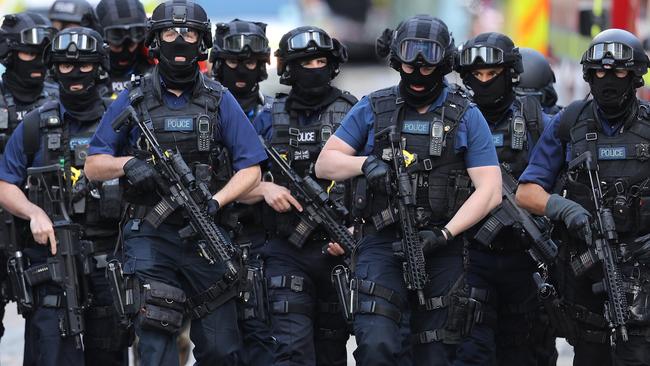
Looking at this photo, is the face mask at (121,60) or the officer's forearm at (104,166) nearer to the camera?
the officer's forearm at (104,166)

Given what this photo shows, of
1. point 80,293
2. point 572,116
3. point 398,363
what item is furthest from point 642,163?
point 80,293

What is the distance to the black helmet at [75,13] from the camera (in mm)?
13000

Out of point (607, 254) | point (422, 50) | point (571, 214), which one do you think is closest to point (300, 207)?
point (422, 50)

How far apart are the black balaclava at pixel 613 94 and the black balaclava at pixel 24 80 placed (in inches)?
158

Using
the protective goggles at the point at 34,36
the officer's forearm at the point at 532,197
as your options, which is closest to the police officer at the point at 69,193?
the protective goggles at the point at 34,36

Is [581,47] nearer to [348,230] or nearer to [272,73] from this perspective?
[272,73]

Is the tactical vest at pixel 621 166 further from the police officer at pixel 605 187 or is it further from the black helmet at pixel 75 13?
the black helmet at pixel 75 13

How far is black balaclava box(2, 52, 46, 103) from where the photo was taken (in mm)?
11859

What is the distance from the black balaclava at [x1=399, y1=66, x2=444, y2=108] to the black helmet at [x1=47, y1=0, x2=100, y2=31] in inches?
144

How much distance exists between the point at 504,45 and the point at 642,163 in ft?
5.76

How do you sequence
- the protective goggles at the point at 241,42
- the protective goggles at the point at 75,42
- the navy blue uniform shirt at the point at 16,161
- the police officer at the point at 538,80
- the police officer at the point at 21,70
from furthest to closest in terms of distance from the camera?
the police officer at the point at 538,80, the police officer at the point at 21,70, the protective goggles at the point at 241,42, the protective goggles at the point at 75,42, the navy blue uniform shirt at the point at 16,161

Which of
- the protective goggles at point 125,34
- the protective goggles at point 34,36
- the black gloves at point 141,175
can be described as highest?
the protective goggles at point 125,34

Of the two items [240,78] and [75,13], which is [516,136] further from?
[75,13]

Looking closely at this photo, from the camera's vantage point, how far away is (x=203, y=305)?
9.89m
